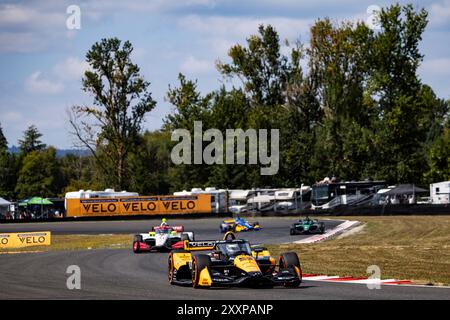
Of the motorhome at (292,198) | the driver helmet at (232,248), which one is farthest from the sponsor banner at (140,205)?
the driver helmet at (232,248)

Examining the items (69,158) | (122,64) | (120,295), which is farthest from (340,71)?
(69,158)

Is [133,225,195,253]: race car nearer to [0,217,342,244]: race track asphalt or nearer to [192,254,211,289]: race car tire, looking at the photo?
[0,217,342,244]: race track asphalt

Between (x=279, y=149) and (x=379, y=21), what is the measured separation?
19128 millimetres

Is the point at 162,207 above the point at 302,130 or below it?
below

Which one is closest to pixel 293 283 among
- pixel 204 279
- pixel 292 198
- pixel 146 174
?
pixel 204 279

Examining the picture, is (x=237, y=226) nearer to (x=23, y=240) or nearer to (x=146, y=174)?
(x=23, y=240)

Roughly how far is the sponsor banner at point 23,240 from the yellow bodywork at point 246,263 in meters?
26.5

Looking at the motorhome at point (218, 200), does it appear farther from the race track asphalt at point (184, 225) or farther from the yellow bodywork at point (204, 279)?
the yellow bodywork at point (204, 279)

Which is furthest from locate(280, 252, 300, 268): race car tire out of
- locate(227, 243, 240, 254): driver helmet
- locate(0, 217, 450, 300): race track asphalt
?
locate(227, 243, 240, 254): driver helmet

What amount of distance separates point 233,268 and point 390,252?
37.0 ft

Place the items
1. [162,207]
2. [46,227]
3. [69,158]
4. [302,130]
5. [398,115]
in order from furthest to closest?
[69,158], [302,130], [398,115], [162,207], [46,227]

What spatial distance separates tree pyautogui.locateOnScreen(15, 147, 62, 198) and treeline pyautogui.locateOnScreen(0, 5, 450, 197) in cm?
2093

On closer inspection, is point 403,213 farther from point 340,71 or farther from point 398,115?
point 340,71

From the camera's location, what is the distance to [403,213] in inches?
2212
